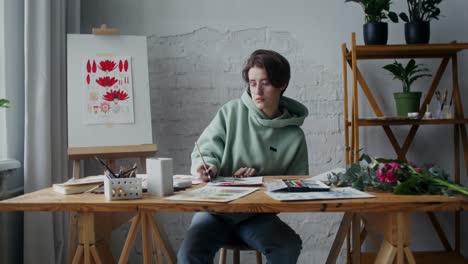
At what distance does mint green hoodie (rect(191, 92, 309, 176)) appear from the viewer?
170 cm

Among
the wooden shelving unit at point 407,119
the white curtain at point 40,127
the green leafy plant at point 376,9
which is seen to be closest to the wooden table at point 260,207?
the white curtain at point 40,127

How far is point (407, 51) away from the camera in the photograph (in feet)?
7.59

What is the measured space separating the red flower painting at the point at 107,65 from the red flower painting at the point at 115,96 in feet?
0.39

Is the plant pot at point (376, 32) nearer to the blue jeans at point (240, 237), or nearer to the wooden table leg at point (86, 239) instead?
the blue jeans at point (240, 237)

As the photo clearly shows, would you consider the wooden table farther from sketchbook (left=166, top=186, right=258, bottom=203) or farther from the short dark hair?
the short dark hair

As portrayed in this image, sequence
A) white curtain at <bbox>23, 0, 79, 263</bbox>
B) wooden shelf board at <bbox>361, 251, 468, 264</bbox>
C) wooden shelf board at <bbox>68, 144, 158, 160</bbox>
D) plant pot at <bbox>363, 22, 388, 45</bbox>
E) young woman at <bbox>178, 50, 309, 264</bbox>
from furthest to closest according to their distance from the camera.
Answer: wooden shelf board at <bbox>361, 251, 468, 264</bbox> < plant pot at <bbox>363, 22, 388, 45</bbox> < wooden shelf board at <bbox>68, 144, 158, 160</bbox> < white curtain at <bbox>23, 0, 79, 263</bbox> < young woman at <bbox>178, 50, 309, 264</bbox>

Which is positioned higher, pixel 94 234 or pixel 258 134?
pixel 258 134

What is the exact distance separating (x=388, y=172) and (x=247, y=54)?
154 cm

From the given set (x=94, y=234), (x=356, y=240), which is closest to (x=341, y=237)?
(x=356, y=240)

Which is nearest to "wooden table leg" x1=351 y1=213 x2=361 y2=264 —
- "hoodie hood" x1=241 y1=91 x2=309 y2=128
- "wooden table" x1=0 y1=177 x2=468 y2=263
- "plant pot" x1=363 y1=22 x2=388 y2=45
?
"wooden table" x1=0 y1=177 x2=468 y2=263

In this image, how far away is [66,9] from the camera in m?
2.38

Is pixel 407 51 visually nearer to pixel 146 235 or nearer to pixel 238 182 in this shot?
pixel 238 182

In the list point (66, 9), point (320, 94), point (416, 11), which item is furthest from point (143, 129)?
point (416, 11)

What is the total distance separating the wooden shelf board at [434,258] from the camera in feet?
7.78
